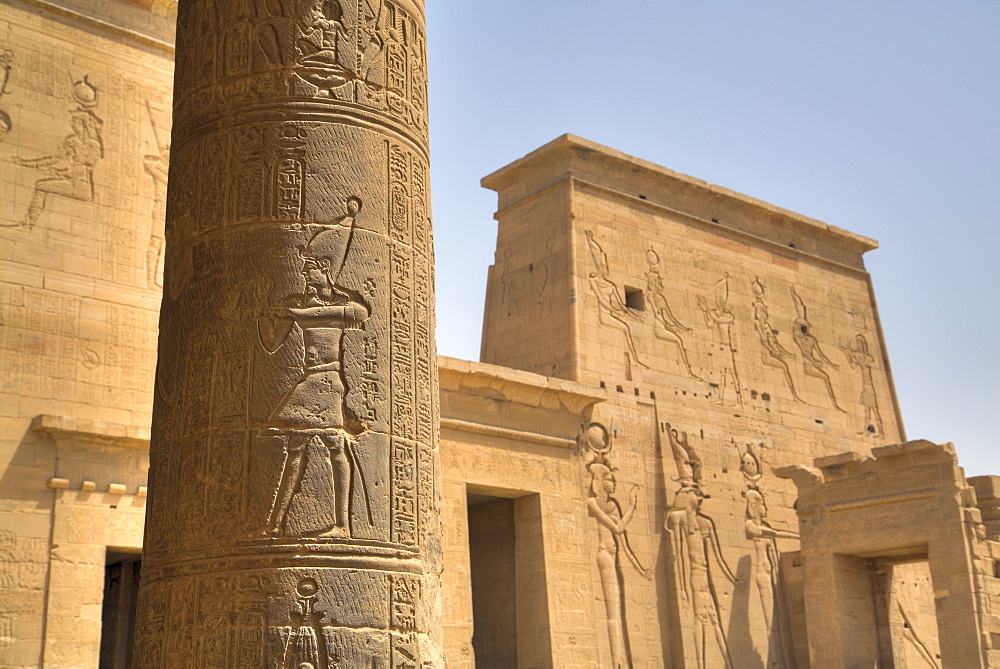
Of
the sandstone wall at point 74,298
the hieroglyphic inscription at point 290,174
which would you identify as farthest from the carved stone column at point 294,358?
the sandstone wall at point 74,298

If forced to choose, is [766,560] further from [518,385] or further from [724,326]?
Result: [518,385]

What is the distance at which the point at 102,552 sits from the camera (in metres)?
8.74

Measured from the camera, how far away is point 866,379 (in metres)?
16.5

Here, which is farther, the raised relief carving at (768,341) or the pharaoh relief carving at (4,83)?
the raised relief carving at (768,341)

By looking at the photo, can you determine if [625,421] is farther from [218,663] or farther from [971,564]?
[218,663]

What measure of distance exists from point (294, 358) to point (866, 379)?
13957 millimetres

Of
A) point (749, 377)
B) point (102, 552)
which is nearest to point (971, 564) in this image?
point (749, 377)

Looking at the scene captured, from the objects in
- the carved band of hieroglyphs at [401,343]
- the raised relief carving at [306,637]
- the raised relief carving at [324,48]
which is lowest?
the raised relief carving at [306,637]

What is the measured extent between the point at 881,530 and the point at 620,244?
4.50 meters

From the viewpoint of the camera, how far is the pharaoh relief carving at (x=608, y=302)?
1341 centimetres

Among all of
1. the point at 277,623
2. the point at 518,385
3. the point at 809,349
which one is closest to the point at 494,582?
the point at 518,385

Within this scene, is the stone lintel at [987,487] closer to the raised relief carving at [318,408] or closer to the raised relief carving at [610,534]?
the raised relief carving at [610,534]

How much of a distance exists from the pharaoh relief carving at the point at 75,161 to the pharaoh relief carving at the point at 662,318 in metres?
6.88

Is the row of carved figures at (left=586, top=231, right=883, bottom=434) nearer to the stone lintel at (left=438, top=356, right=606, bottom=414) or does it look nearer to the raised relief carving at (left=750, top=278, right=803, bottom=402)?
the raised relief carving at (left=750, top=278, right=803, bottom=402)
